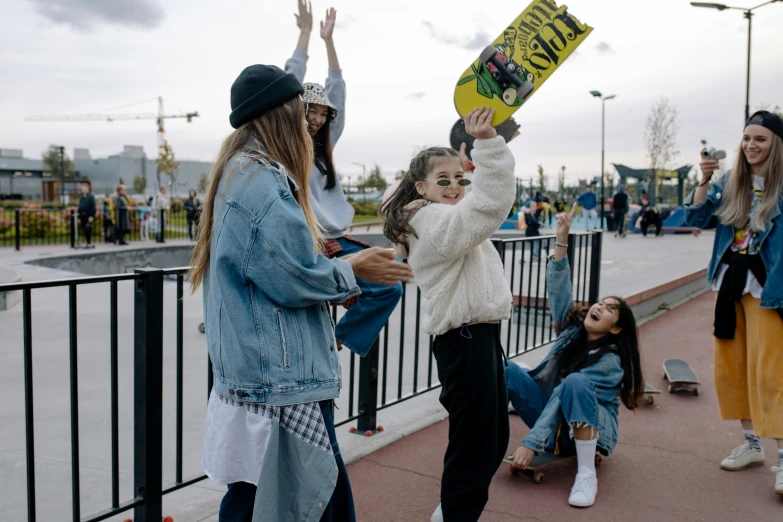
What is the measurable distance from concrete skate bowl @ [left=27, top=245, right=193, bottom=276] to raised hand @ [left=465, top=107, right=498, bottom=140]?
1316 cm

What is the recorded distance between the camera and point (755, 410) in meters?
3.69

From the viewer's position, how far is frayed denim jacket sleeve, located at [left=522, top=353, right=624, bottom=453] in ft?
11.8

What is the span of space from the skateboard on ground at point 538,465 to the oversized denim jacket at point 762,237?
128 centimetres

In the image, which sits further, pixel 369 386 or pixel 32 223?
pixel 32 223

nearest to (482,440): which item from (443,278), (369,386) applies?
(443,278)

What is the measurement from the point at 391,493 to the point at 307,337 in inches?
71.6

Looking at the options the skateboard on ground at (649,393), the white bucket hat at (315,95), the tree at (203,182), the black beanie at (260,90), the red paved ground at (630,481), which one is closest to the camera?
the black beanie at (260,90)

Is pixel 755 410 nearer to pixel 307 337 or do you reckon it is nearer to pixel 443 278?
pixel 443 278

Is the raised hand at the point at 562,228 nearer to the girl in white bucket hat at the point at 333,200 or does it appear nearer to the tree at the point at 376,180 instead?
the girl in white bucket hat at the point at 333,200

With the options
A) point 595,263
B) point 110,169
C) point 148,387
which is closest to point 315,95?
point 148,387

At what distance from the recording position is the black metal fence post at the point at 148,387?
9.04ft

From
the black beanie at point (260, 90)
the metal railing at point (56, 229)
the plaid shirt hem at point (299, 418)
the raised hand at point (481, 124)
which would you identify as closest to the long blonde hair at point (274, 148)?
the black beanie at point (260, 90)

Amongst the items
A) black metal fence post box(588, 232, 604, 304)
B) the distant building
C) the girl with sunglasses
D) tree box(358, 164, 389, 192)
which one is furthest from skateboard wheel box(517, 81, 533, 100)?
the distant building

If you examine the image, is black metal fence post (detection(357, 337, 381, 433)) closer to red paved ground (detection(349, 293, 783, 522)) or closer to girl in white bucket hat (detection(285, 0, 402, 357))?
red paved ground (detection(349, 293, 783, 522))
